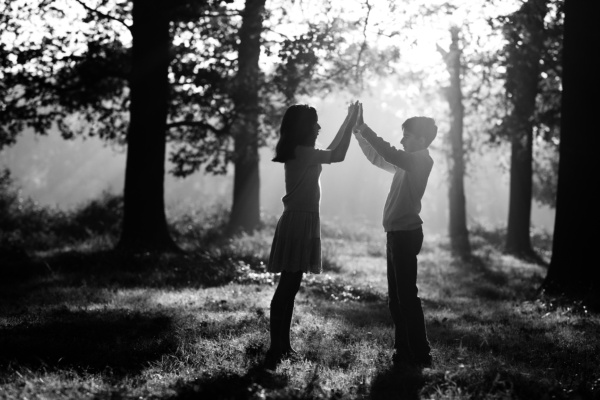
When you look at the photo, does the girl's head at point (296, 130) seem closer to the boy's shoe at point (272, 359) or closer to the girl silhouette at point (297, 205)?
the girl silhouette at point (297, 205)

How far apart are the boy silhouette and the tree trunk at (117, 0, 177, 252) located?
28.6 feet

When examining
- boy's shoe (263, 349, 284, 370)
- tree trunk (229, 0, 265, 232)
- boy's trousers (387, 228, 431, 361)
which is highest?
tree trunk (229, 0, 265, 232)

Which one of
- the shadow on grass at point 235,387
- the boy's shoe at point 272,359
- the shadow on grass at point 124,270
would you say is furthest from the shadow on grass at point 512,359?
the shadow on grass at point 124,270

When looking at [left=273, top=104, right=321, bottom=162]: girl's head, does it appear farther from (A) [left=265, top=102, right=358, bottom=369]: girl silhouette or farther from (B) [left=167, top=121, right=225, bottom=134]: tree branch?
(B) [left=167, top=121, right=225, bottom=134]: tree branch

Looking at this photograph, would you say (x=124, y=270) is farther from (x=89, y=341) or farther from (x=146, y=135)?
(x=89, y=341)

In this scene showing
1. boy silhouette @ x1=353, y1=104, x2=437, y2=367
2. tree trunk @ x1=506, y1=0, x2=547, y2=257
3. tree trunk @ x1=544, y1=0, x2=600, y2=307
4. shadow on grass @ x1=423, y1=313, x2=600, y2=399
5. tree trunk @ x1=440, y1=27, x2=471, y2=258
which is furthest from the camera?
tree trunk @ x1=440, y1=27, x2=471, y2=258

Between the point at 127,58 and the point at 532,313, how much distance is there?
1047 cm

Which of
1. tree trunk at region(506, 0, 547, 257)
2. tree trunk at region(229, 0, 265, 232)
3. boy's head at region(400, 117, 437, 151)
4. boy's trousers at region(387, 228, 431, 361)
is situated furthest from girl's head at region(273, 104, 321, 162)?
tree trunk at region(229, 0, 265, 232)

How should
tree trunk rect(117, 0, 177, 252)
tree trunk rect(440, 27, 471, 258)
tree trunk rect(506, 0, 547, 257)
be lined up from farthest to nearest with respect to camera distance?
tree trunk rect(440, 27, 471, 258)
tree trunk rect(117, 0, 177, 252)
tree trunk rect(506, 0, 547, 257)

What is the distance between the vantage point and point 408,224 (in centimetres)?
606

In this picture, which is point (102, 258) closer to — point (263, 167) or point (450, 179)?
point (450, 179)

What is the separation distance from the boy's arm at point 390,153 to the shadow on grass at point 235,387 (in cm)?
211

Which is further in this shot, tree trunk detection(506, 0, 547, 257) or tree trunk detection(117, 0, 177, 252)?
tree trunk detection(117, 0, 177, 252)

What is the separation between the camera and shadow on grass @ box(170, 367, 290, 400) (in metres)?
4.99
